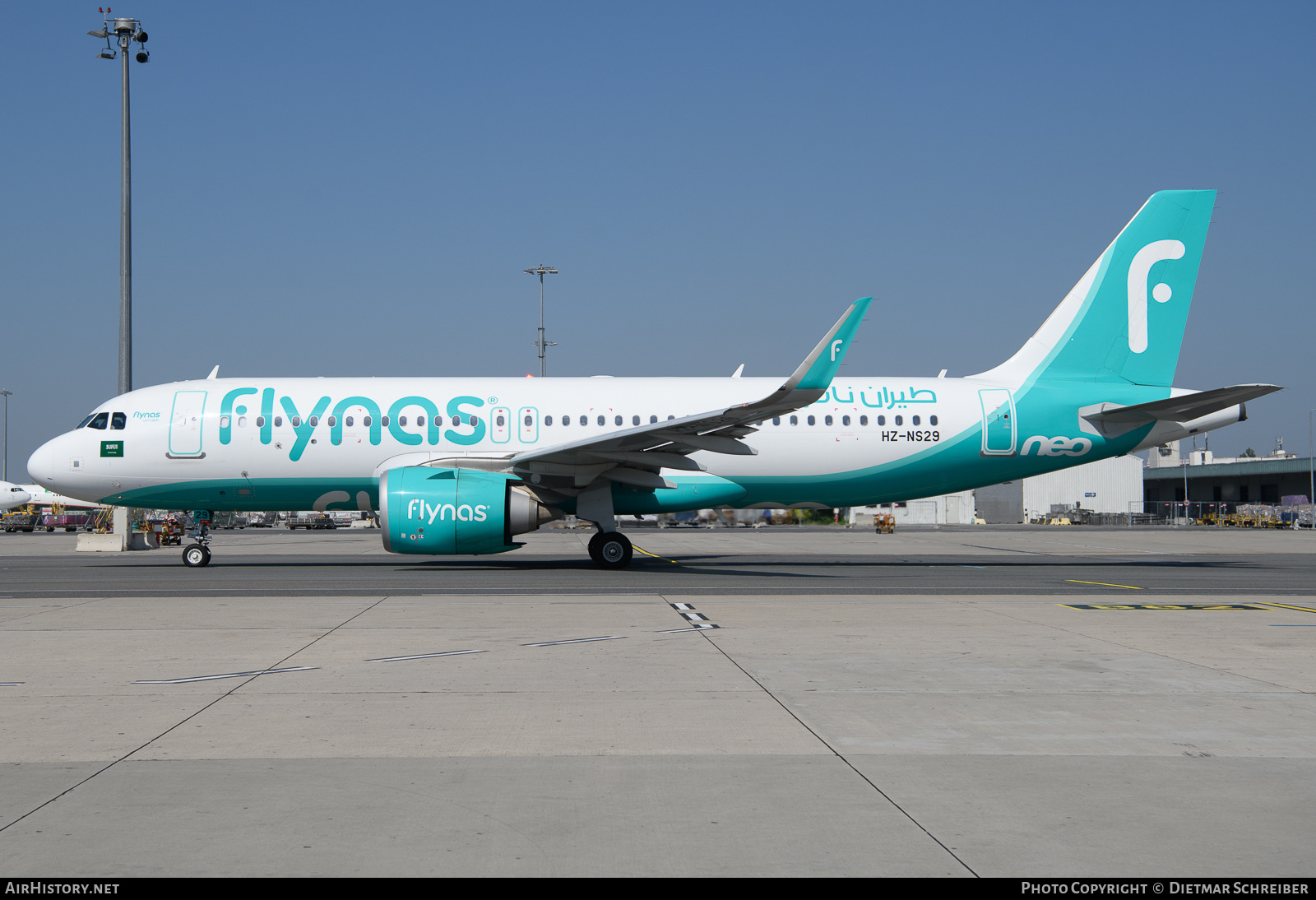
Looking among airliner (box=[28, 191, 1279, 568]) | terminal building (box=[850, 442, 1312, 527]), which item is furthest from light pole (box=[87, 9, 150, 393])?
terminal building (box=[850, 442, 1312, 527])

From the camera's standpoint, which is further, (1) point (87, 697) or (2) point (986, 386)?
(2) point (986, 386)

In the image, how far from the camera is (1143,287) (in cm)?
2100

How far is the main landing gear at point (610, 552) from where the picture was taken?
63.6 feet

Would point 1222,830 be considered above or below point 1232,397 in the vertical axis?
below

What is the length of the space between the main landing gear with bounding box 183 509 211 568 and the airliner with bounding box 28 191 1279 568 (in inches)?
2.7

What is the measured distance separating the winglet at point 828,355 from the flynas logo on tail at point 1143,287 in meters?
8.75

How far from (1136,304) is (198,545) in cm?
2022

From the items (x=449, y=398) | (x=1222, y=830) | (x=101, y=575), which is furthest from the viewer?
(x=449, y=398)

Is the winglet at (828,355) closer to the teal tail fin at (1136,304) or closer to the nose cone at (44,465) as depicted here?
the teal tail fin at (1136,304)

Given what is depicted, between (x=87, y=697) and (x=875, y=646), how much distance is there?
643 centimetres

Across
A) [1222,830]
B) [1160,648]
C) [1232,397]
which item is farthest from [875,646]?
[1232,397]

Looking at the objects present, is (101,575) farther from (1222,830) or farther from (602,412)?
(1222,830)

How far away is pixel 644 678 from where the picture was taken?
754 centimetres

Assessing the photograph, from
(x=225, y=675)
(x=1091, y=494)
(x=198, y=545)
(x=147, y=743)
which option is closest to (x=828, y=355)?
(x=225, y=675)
